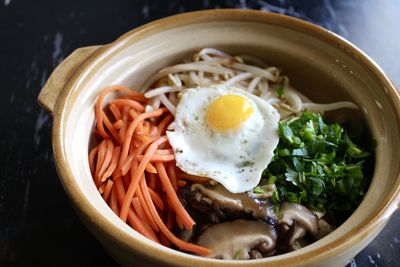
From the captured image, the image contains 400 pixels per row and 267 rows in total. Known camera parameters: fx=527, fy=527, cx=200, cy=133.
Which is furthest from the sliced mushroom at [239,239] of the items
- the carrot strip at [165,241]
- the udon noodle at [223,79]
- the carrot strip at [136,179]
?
the udon noodle at [223,79]

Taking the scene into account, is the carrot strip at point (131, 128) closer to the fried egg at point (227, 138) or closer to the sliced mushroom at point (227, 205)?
the fried egg at point (227, 138)

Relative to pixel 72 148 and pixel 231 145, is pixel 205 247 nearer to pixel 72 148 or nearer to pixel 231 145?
pixel 231 145

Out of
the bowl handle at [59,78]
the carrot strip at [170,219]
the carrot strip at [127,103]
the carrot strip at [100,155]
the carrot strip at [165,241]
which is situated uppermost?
the bowl handle at [59,78]

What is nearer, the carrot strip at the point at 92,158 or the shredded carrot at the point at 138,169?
the shredded carrot at the point at 138,169

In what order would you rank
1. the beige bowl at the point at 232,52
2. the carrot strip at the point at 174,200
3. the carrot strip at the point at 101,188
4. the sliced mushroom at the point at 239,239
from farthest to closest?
the carrot strip at the point at 101,188
the carrot strip at the point at 174,200
the sliced mushroom at the point at 239,239
the beige bowl at the point at 232,52

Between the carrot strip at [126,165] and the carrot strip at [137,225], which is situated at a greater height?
the carrot strip at [126,165]

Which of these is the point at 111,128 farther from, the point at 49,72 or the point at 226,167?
the point at 49,72

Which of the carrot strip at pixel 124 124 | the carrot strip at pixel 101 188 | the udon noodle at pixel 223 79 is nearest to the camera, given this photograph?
the carrot strip at pixel 101 188

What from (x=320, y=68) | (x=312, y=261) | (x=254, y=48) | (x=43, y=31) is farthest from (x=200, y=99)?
(x=43, y=31)
